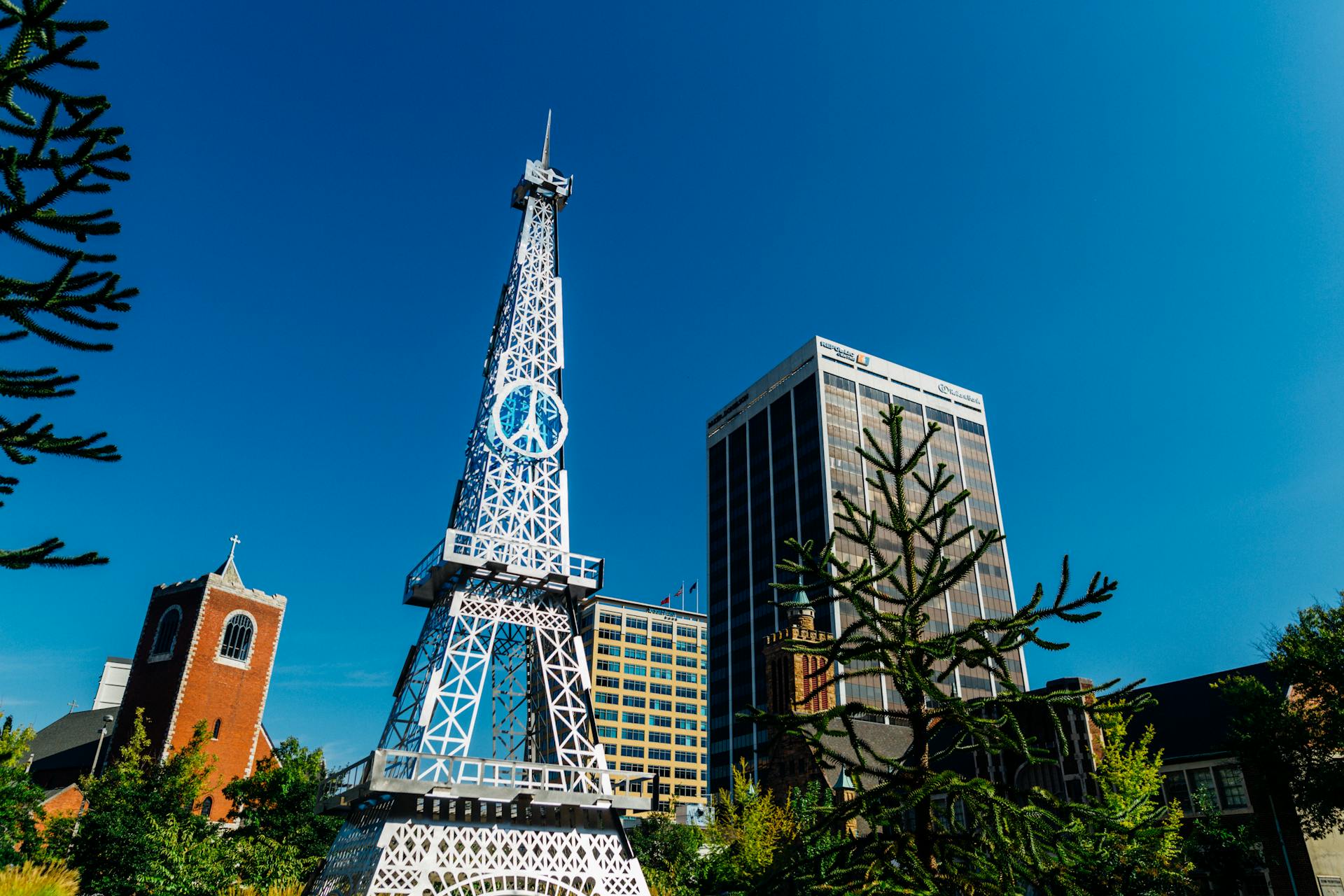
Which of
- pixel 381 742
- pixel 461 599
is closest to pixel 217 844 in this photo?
pixel 381 742

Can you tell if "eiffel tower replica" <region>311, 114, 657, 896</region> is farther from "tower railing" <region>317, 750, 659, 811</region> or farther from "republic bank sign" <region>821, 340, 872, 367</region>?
"republic bank sign" <region>821, 340, 872, 367</region>

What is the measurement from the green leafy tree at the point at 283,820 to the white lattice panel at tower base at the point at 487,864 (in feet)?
54.3

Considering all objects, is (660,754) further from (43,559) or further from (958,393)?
(43,559)

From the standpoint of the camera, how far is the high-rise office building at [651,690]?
15350 cm

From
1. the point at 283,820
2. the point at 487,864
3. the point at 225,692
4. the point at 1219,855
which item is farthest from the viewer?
the point at 225,692

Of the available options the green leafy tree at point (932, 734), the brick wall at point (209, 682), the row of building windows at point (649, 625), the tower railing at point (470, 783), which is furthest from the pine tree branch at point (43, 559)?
the row of building windows at point (649, 625)

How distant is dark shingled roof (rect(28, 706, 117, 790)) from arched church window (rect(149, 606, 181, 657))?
634 centimetres

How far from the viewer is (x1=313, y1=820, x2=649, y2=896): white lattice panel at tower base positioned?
2672 centimetres

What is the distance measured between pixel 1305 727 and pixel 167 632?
86.7 m

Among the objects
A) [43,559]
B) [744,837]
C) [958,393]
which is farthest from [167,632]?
[958,393]

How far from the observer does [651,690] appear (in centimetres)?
16150

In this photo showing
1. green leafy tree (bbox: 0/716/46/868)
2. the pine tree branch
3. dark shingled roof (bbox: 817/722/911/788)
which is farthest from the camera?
dark shingled roof (bbox: 817/722/911/788)

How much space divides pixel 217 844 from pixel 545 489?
28448 mm

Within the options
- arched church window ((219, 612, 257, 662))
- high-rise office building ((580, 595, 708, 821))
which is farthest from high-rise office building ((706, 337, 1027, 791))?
arched church window ((219, 612, 257, 662))
